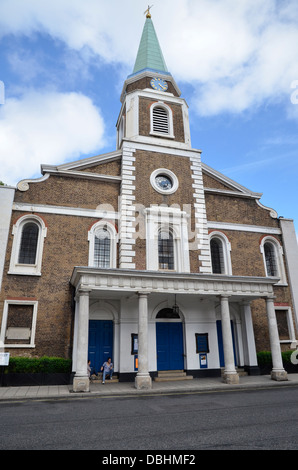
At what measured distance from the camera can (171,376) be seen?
1697 centimetres

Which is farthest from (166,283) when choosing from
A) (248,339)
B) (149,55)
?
(149,55)

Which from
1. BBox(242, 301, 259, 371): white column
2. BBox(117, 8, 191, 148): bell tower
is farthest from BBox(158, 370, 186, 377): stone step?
BBox(117, 8, 191, 148): bell tower

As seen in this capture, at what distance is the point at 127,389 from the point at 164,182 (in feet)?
39.4

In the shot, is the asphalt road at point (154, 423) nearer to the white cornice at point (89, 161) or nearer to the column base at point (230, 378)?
the column base at point (230, 378)

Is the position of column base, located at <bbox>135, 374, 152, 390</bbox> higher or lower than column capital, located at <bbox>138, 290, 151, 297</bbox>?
lower

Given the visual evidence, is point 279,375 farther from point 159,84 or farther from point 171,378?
point 159,84

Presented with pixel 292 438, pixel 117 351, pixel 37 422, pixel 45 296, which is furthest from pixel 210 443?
pixel 45 296

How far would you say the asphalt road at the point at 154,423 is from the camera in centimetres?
633

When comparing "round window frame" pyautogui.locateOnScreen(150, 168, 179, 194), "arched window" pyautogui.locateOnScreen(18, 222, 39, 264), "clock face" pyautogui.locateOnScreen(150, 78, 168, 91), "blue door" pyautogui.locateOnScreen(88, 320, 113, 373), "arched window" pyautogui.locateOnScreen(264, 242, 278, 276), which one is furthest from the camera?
"clock face" pyautogui.locateOnScreen(150, 78, 168, 91)

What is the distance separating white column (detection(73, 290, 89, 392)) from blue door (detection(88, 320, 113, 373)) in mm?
2995

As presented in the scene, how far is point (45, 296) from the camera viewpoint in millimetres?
16672

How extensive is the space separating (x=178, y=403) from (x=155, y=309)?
697cm

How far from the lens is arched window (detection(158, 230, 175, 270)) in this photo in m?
19.0

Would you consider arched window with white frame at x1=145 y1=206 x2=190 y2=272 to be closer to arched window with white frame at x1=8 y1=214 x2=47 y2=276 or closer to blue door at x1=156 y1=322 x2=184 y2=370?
blue door at x1=156 y1=322 x2=184 y2=370
